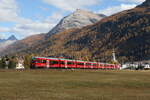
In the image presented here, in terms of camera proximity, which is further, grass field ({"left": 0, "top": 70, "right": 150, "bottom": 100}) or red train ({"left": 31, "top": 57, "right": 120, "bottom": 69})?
red train ({"left": 31, "top": 57, "right": 120, "bottom": 69})

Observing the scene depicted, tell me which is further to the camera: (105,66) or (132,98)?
(105,66)

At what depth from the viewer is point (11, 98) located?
945 inches

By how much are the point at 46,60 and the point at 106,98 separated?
65.6m

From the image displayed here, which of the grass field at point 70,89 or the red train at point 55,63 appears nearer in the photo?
the grass field at point 70,89

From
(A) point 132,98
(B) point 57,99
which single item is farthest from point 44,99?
(A) point 132,98

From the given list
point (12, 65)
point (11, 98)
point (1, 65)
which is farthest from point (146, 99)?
point (12, 65)

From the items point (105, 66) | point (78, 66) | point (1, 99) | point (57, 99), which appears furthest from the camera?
point (105, 66)

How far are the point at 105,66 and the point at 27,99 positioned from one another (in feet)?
470

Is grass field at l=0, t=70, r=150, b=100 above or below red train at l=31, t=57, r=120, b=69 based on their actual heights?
below

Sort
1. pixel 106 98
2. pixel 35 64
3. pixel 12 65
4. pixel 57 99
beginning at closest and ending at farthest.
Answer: pixel 57 99 < pixel 106 98 < pixel 35 64 < pixel 12 65

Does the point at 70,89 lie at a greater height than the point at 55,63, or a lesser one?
lesser

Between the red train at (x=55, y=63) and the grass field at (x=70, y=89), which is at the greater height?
the red train at (x=55, y=63)

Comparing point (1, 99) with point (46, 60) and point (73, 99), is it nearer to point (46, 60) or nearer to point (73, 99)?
point (73, 99)

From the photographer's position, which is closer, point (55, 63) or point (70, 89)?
point (70, 89)
